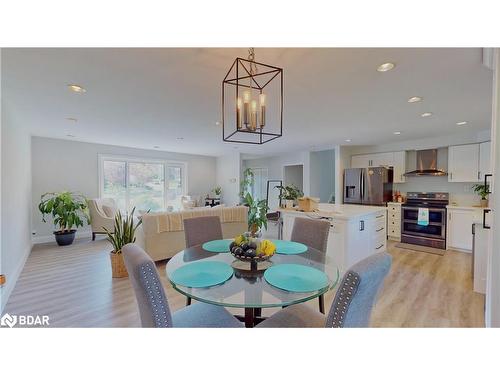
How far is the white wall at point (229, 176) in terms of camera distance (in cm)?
773

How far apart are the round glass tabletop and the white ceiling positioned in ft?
Answer: 5.28

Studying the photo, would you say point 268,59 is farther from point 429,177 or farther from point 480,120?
point 429,177

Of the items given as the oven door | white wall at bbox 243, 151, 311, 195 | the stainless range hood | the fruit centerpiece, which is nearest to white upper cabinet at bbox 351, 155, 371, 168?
the stainless range hood

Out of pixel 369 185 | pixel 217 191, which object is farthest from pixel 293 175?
pixel 369 185

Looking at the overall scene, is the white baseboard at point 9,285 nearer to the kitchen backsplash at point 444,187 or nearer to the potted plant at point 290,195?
the potted plant at point 290,195

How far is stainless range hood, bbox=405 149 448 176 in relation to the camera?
480cm

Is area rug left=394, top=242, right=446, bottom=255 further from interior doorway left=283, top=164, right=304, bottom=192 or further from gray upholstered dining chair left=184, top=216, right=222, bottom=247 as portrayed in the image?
gray upholstered dining chair left=184, top=216, right=222, bottom=247

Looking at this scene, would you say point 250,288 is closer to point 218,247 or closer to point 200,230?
point 218,247

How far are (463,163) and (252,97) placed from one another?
15.2ft

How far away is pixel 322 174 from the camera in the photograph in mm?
7598

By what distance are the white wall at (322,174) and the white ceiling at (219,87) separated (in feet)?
10.1

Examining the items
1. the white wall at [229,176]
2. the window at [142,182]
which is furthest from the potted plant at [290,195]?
the white wall at [229,176]
